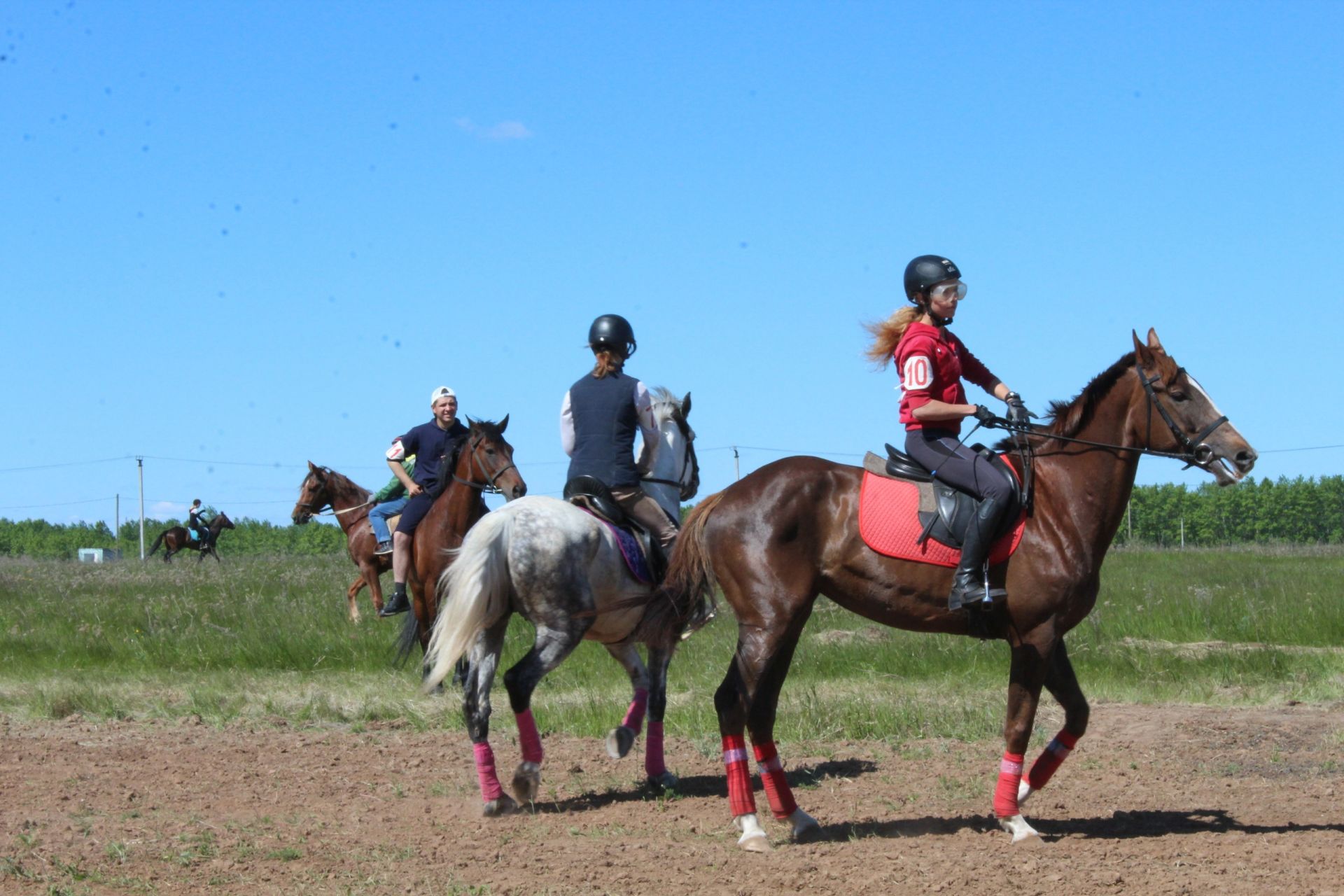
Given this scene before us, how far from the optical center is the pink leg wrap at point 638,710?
808 cm

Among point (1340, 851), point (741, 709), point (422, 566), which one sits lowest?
point (1340, 851)

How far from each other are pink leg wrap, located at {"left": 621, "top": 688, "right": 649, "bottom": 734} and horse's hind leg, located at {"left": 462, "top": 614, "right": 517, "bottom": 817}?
3.01 ft

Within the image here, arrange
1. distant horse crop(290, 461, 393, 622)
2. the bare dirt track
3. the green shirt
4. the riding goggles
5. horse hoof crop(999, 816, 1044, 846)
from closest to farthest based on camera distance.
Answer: the bare dirt track < horse hoof crop(999, 816, 1044, 846) < the riding goggles < the green shirt < distant horse crop(290, 461, 393, 622)

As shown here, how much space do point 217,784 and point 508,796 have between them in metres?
1.93

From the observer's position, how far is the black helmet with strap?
674 cm

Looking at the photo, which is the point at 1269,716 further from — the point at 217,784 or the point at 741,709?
the point at 217,784

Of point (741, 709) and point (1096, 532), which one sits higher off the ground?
point (1096, 532)

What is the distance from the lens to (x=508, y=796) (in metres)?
7.42

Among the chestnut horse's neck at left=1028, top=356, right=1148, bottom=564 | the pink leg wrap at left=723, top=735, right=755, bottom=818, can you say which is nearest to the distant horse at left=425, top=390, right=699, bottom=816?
the pink leg wrap at left=723, top=735, right=755, bottom=818

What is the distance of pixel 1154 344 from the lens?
6.65 metres

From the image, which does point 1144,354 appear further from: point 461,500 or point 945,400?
point 461,500

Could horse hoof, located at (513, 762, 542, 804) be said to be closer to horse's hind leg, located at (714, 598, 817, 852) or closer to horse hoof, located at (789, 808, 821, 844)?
horse's hind leg, located at (714, 598, 817, 852)

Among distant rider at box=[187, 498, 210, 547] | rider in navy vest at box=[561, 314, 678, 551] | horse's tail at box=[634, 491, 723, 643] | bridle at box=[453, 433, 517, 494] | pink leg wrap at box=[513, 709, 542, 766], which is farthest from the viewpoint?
distant rider at box=[187, 498, 210, 547]

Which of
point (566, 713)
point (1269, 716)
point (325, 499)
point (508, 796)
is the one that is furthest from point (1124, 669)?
point (325, 499)
